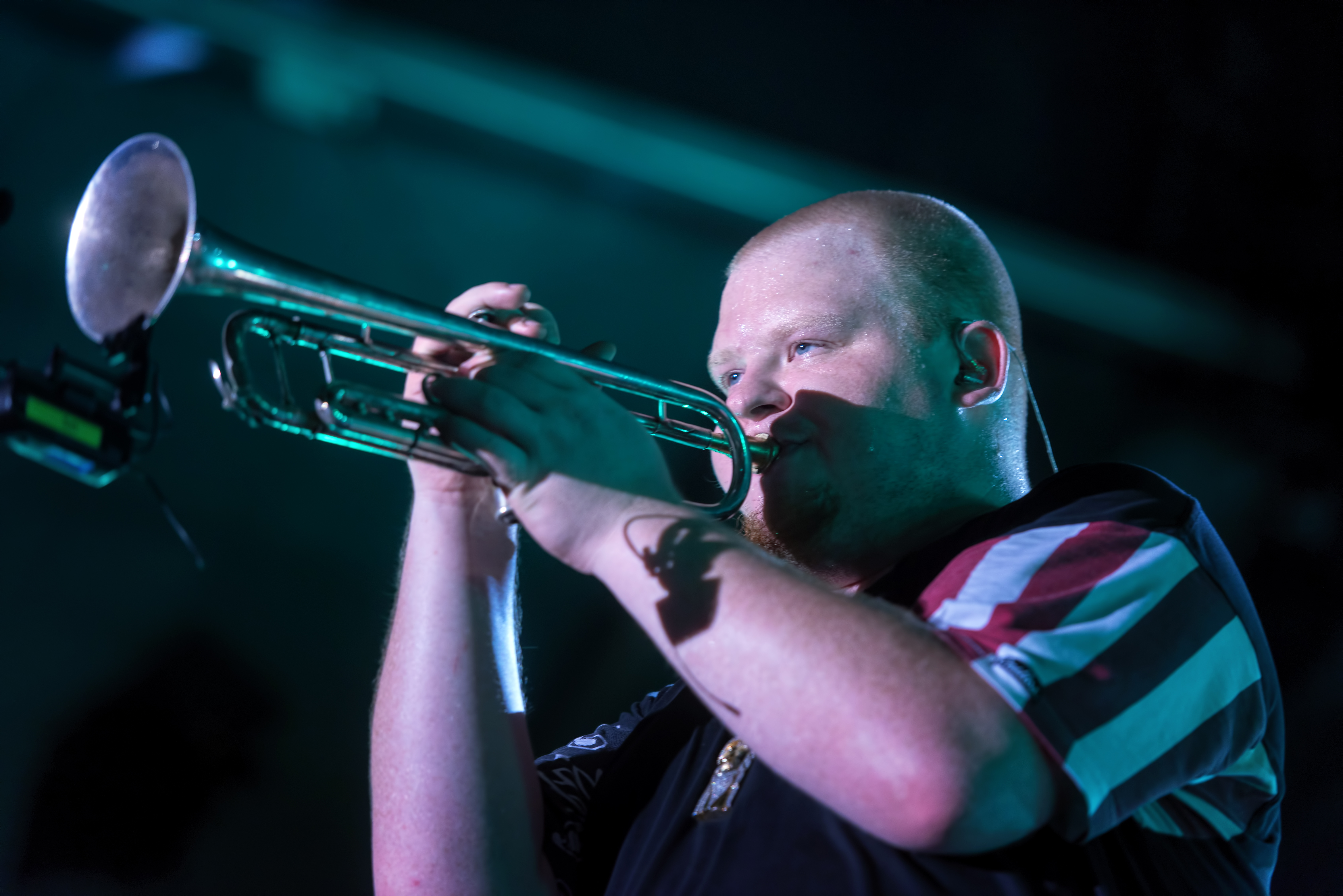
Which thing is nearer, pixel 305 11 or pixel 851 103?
pixel 305 11

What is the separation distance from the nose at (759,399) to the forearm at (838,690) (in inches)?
29.7

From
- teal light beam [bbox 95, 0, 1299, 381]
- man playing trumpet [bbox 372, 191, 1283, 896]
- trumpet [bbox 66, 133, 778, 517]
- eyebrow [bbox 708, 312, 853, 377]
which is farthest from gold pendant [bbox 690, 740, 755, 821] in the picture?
teal light beam [bbox 95, 0, 1299, 381]

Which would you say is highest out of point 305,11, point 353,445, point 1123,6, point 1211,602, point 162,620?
point 1123,6

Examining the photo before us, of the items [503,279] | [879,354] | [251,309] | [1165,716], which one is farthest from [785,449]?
[503,279]

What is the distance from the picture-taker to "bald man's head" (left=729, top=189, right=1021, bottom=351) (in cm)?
209

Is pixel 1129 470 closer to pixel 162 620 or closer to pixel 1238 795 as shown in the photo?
pixel 1238 795

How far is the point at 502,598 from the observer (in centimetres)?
191

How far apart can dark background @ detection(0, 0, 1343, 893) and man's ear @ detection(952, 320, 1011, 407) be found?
159 cm

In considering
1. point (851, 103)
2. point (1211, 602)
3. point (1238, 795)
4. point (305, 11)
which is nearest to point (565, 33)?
point (305, 11)

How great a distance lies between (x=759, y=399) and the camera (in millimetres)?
1953

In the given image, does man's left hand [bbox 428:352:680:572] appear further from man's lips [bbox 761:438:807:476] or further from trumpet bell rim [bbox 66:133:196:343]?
man's lips [bbox 761:438:807:476]

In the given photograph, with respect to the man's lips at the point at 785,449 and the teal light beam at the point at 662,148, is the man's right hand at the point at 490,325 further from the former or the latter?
the teal light beam at the point at 662,148

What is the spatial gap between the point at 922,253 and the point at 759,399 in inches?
25.5

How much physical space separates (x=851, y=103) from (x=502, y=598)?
2.46 metres
